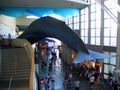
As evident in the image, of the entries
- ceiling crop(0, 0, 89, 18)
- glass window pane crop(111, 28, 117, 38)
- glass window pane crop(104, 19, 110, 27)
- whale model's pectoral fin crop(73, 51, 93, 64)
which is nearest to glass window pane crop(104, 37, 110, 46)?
glass window pane crop(111, 28, 117, 38)

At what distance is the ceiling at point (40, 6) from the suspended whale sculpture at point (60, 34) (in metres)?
3.05

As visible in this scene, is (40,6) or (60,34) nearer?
(60,34)

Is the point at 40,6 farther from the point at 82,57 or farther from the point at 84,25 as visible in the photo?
the point at 82,57

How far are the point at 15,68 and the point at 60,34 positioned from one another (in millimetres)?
7478

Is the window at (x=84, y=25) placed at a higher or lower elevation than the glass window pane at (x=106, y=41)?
higher

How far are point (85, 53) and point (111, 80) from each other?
195 inches

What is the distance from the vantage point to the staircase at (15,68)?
43.1 feet

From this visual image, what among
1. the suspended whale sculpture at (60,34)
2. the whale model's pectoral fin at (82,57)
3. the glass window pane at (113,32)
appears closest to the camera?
the whale model's pectoral fin at (82,57)

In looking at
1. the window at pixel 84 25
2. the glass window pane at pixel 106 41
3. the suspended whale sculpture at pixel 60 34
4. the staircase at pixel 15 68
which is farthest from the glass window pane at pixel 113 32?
the staircase at pixel 15 68

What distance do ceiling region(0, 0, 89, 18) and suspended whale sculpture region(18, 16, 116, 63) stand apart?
305 cm

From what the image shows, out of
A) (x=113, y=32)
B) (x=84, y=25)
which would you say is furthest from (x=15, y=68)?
(x=84, y=25)

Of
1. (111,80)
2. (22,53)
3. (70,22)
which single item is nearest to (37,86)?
(22,53)

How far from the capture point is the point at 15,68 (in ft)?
48.1

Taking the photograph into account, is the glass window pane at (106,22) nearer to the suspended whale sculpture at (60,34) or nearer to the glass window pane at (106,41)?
the glass window pane at (106,41)
